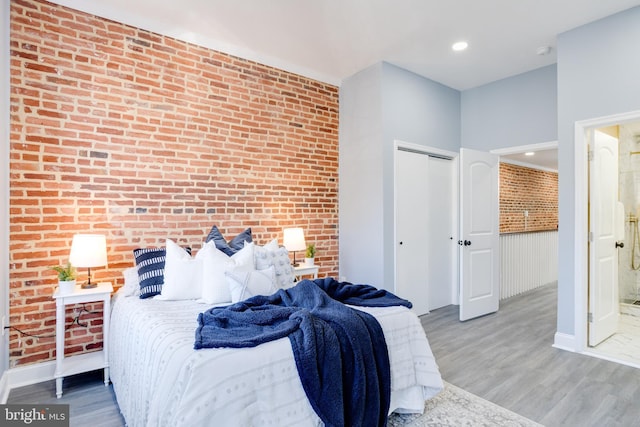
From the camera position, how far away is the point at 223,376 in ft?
4.91

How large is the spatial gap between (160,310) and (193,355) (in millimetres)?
896

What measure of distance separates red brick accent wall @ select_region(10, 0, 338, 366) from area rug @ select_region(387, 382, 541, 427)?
2.37m

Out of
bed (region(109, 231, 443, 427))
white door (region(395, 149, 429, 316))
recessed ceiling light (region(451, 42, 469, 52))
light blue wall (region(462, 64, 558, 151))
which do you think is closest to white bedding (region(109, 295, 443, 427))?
bed (region(109, 231, 443, 427))

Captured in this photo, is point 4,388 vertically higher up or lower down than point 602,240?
lower down

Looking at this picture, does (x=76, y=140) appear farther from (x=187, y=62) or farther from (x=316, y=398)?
(x=316, y=398)

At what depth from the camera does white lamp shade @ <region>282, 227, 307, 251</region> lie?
383cm

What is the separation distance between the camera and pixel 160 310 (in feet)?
7.51

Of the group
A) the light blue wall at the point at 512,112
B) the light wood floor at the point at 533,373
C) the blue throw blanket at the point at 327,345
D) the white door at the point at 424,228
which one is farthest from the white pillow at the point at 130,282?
the light blue wall at the point at 512,112

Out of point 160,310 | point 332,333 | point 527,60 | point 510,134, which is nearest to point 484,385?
point 332,333

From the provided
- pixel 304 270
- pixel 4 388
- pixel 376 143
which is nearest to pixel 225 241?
pixel 304 270

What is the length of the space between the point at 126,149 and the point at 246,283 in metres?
1.75

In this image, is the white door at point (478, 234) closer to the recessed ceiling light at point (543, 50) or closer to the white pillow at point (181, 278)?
the recessed ceiling light at point (543, 50)

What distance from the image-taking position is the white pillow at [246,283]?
247 cm

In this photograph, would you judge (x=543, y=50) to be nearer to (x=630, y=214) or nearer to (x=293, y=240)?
(x=630, y=214)
